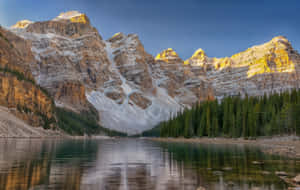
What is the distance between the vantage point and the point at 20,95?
14700 centimetres

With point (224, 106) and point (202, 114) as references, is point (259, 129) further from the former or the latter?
point (202, 114)

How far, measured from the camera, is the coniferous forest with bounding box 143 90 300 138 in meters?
72.4

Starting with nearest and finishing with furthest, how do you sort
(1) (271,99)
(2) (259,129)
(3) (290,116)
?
(3) (290,116), (2) (259,129), (1) (271,99)

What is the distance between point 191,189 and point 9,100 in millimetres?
143870

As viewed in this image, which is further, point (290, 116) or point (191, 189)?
point (290, 116)

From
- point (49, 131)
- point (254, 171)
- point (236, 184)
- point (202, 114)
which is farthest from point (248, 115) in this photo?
point (49, 131)

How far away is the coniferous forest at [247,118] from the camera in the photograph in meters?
72.4

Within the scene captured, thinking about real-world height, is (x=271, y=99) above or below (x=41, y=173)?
above

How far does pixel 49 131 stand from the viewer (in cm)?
14975

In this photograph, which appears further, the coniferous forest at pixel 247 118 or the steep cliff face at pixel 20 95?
the steep cliff face at pixel 20 95

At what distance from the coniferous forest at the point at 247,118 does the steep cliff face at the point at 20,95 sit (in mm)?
80912

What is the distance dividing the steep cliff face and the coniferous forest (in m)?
80.9

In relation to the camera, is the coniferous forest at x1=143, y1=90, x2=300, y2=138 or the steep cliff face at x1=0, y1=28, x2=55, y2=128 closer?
the coniferous forest at x1=143, y1=90, x2=300, y2=138

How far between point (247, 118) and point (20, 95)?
118051 millimetres
